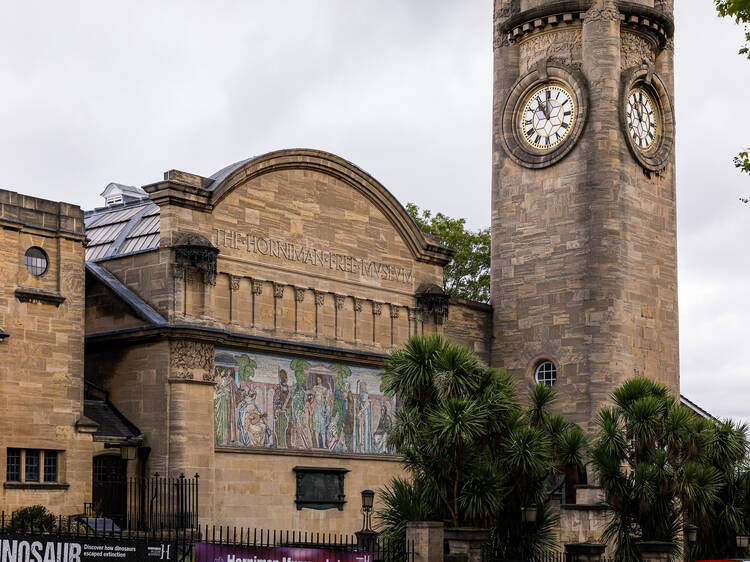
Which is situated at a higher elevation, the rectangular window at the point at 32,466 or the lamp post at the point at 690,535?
the rectangular window at the point at 32,466

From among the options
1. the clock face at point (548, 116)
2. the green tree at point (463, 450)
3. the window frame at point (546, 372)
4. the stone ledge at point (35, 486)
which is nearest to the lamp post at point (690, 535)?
the green tree at point (463, 450)

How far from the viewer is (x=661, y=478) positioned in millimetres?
31844

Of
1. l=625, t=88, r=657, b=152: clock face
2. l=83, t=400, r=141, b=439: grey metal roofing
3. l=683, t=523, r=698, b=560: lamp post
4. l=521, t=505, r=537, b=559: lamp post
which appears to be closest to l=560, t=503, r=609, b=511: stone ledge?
l=683, t=523, r=698, b=560: lamp post

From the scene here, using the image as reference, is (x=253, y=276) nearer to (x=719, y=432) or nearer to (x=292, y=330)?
(x=292, y=330)

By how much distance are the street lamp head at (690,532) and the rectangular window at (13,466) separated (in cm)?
1728

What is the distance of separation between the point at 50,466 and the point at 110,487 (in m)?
2.77

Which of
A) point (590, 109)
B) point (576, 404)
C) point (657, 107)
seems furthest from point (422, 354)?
point (657, 107)

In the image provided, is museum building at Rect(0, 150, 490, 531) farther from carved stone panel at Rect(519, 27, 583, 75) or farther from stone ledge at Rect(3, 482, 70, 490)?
carved stone panel at Rect(519, 27, 583, 75)

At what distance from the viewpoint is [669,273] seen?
49.3 meters

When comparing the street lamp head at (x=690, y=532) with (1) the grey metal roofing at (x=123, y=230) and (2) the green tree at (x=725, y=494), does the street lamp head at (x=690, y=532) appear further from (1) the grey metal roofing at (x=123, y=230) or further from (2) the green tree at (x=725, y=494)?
(1) the grey metal roofing at (x=123, y=230)

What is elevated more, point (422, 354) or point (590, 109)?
point (590, 109)

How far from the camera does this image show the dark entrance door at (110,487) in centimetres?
3500

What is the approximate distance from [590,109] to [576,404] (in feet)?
36.4

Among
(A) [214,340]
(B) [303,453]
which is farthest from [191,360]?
(B) [303,453]
